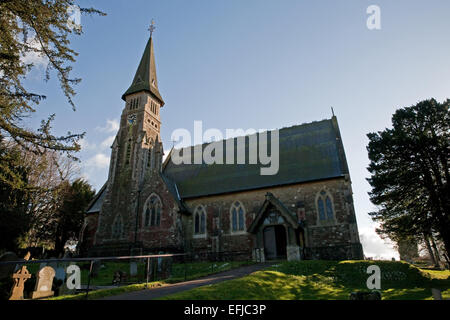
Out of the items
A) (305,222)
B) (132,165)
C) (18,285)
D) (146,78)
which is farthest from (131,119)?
(18,285)

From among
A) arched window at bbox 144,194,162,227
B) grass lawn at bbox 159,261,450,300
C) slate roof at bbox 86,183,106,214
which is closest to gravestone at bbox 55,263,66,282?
grass lawn at bbox 159,261,450,300

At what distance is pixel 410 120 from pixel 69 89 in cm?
2143

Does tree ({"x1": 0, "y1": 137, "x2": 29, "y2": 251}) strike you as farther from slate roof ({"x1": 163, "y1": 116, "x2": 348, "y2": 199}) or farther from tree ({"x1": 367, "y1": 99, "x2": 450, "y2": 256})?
tree ({"x1": 367, "y1": 99, "x2": 450, "y2": 256})

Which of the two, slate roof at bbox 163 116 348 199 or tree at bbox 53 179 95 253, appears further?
tree at bbox 53 179 95 253

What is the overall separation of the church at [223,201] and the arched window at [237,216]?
9 centimetres

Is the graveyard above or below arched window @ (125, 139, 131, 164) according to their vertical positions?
below

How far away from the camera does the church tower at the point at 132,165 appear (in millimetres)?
26062

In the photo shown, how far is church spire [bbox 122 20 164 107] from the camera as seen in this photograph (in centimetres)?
3144

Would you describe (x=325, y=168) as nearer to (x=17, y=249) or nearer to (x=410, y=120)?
(x=410, y=120)

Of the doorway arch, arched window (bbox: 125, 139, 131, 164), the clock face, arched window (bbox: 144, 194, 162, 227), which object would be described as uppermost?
the clock face

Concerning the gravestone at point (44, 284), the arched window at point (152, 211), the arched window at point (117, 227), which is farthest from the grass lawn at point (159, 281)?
the arched window at point (152, 211)

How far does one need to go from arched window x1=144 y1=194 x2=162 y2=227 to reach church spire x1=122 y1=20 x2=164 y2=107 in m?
12.6

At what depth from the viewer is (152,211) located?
25.9 meters

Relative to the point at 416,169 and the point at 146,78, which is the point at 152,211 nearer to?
the point at 146,78
